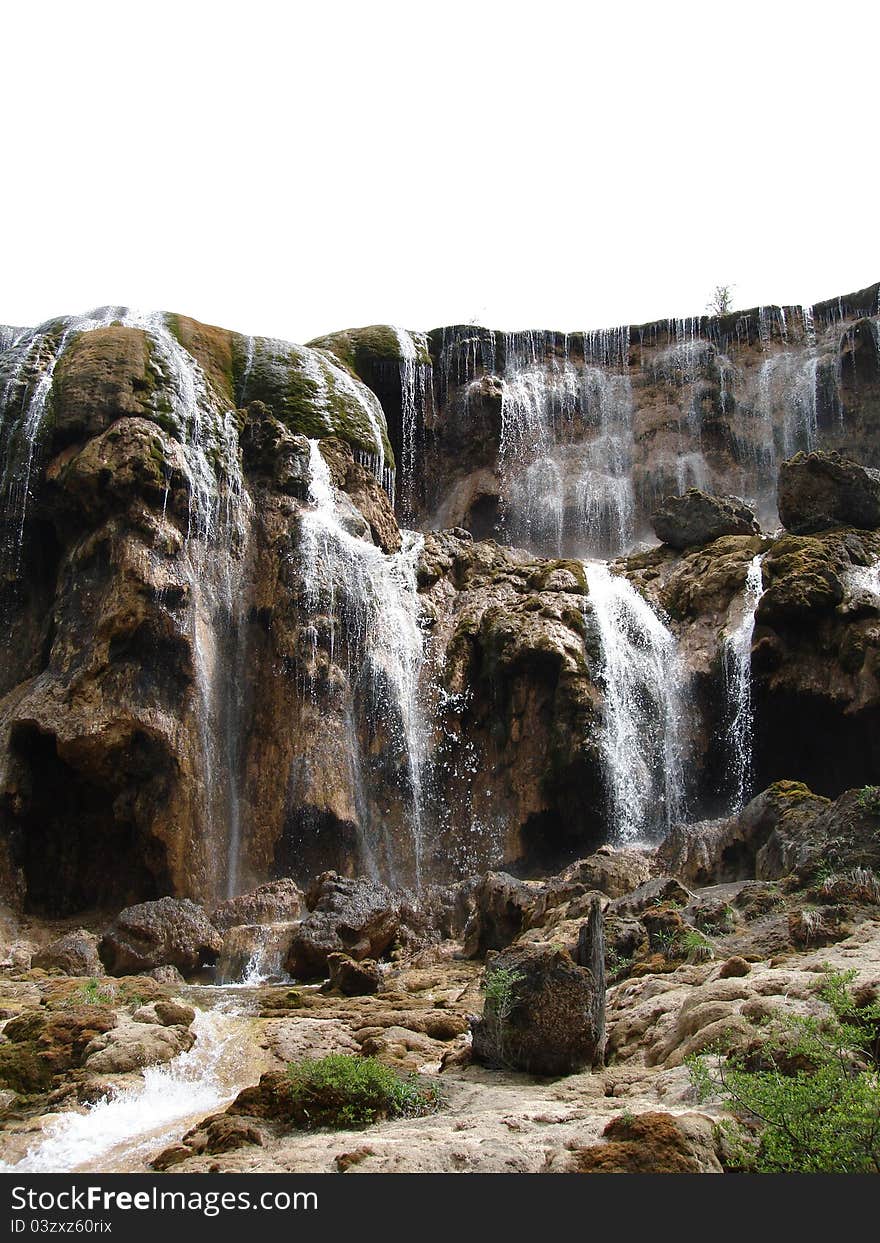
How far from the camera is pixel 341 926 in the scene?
57.3ft

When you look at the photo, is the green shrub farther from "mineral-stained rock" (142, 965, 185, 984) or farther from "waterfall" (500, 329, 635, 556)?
"waterfall" (500, 329, 635, 556)

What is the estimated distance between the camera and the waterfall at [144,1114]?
8.22m

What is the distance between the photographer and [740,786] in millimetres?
23922

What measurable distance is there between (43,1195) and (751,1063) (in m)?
4.88

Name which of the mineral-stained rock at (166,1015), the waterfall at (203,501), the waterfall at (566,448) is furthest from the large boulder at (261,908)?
the waterfall at (566,448)

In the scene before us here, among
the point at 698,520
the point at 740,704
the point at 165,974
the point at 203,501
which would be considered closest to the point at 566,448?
the point at 698,520

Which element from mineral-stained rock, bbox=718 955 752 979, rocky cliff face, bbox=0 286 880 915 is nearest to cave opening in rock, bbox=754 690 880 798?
rocky cliff face, bbox=0 286 880 915

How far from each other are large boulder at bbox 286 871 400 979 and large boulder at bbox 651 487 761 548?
15.1 m

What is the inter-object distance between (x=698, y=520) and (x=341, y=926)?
1719cm

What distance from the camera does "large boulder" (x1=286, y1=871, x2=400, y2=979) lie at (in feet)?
55.5

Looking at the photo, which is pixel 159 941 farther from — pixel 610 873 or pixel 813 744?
pixel 813 744

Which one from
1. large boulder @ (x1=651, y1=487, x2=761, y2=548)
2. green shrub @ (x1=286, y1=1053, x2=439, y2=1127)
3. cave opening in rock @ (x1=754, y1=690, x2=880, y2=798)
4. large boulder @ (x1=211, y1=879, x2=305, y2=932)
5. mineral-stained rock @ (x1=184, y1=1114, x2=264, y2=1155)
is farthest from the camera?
large boulder @ (x1=651, y1=487, x2=761, y2=548)

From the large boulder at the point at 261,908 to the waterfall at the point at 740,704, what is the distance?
10069mm

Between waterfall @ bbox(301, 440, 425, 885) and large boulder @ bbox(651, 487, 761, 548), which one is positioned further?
large boulder @ bbox(651, 487, 761, 548)
